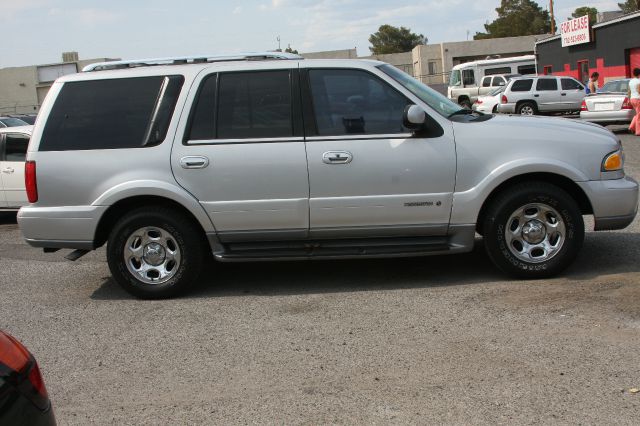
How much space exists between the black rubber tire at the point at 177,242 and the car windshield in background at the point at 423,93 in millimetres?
2193

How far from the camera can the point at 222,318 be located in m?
5.69

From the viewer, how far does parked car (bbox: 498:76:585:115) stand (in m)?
26.0

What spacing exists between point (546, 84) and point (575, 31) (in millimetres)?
13974

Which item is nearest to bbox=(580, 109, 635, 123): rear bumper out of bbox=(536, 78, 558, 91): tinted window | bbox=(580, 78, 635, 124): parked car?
bbox=(580, 78, 635, 124): parked car

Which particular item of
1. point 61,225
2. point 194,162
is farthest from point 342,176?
point 61,225

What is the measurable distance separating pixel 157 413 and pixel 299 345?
121 cm

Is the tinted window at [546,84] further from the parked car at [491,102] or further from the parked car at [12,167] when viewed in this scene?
the parked car at [12,167]

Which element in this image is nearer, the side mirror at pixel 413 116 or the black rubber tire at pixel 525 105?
the side mirror at pixel 413 116

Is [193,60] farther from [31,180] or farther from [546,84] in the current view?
[546,84]

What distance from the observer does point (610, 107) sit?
1953 centimetres

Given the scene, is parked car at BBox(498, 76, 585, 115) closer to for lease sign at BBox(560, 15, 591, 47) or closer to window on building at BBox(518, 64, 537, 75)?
for lease sign at BBox(560, 15, 591, 47)

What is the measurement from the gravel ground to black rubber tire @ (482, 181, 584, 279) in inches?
5.6

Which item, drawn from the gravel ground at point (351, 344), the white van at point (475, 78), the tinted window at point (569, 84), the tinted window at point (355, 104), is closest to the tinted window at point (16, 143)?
the gravel ground at point (351, 344)

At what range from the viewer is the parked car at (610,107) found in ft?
63.4
